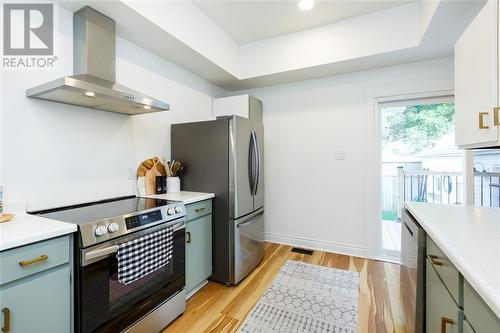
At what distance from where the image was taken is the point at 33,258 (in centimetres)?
106

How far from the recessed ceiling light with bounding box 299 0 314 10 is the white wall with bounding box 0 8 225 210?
4.97ft

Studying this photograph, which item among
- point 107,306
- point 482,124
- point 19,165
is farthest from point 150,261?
point 482,124

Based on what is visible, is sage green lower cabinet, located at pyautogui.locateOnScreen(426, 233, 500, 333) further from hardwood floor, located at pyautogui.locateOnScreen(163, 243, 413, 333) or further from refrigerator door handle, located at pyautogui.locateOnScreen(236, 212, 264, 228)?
refrigerator door handle, located at pyautogui.locateOnScreen(236, 212, 264, 228)

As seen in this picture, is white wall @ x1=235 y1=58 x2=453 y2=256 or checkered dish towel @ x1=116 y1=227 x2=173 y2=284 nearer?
checkered dish towel @ x1=116 y1=227 x2=173 y2=284

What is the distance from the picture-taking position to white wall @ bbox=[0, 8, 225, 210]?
4.91 feet

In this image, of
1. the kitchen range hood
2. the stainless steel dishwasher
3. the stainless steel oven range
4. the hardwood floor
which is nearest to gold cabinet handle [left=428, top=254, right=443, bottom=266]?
the stainless steel dishwasher

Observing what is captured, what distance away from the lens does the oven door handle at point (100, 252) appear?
1.25m

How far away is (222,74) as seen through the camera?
119 inches

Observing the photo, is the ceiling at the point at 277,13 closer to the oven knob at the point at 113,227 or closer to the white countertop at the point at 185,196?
the white countertop at the point at 185,196

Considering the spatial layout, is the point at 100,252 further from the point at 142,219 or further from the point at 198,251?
the point at 198,251

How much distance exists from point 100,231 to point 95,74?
121cm

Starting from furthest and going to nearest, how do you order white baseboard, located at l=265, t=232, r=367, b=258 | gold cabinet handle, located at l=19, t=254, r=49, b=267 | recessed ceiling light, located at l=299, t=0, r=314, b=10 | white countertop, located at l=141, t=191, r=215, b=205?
white baseboard, located at l=265, t=232, r=367, b=258 → recessed ceiling light, located at l=299, t=0, r=314, b=10 → white countertop, located at l=141, t=191, r=215, b=205 → gold cabinet handle, located at l=19, t=254, r=49, b=267

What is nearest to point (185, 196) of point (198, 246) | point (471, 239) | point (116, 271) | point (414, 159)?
point (198, 246)

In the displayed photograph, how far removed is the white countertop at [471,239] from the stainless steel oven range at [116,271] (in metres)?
1.61
